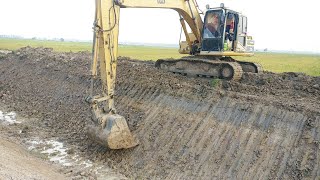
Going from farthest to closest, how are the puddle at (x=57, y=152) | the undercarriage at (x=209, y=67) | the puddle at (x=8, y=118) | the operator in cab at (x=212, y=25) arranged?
the operator in cab at (x=212, y=25)
the puddle at (x=8, y=118)
the undercarriage at (x=209, y=67)
the puddle at (x=57, y=152)

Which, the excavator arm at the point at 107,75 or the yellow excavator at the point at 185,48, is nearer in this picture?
the excavator arm at the point at 107,75

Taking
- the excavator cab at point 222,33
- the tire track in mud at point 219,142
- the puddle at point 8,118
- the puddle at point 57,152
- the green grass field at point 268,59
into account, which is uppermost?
the excavator cab at point 222,33

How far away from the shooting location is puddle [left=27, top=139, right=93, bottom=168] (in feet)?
32.5

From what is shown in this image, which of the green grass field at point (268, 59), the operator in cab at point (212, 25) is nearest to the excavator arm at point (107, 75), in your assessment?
the operator in cab at point (212, 25)

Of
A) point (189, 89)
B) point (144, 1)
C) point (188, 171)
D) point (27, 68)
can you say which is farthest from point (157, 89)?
point (27, 68)

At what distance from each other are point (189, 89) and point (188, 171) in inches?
138

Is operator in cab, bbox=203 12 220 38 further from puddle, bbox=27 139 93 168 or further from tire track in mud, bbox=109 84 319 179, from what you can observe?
puddle, bbox=27 139 93 168

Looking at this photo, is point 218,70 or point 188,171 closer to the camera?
→ point 188,171

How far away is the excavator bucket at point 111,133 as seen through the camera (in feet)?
30.6

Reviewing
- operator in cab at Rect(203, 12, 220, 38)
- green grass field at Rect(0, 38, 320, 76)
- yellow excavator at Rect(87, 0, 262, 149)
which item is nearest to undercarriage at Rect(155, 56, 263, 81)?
yellow excavator at Rect(87, 0, 262, 149)

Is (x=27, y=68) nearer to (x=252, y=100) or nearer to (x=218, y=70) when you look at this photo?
(x=218, y=70)

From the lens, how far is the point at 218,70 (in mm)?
13734

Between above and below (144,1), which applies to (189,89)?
below

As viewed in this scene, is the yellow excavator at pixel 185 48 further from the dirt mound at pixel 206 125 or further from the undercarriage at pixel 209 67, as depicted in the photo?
the dirt mound at pixel 206 125
